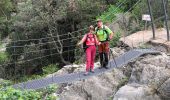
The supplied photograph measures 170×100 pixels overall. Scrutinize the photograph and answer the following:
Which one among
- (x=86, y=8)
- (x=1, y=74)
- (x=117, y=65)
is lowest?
(x=1, y=74)

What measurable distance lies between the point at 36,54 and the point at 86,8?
117 inches

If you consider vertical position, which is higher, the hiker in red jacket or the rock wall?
the hiker in red jacket

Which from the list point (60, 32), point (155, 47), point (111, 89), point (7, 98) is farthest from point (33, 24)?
point (7, 98)

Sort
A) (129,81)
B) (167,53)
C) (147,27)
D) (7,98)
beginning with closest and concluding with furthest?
1. (7,98)
2. (129,81)
3. (167,53)
4. (147,27)

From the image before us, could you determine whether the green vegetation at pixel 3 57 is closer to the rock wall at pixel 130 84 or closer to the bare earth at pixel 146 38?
the bare earth at pixel 146 38

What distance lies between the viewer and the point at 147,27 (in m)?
16.2

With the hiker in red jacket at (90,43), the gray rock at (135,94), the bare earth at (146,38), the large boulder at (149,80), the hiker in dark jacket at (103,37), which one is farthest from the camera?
the bare earth at (146,38)

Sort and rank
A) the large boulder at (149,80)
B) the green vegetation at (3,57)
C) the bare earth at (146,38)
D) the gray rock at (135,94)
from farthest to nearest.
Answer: the green vegetation at (3,57) → the bare earth at (146,38) → the large boulder at (149,80) → the gray rock at (135,94)

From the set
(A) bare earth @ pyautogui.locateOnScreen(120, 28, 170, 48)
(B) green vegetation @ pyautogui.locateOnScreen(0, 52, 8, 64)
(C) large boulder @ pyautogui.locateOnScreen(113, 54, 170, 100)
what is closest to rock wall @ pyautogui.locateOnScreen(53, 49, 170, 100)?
(C) large boulder @ pyautogui.locateOnScreen(113, 54, 170, 100)

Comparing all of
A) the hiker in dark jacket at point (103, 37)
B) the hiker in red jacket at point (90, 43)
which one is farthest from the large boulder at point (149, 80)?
the hiker in red jacket at point (90, 43)

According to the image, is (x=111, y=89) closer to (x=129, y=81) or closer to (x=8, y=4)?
(x=129, y=81)

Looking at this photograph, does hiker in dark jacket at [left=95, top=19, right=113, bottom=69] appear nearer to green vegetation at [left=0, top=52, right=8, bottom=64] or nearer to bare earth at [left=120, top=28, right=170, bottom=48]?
bare earth at [left=120, top=28, right=170, bottom=48]

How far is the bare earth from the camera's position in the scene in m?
13.8

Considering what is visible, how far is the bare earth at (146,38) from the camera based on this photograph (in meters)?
13.8
